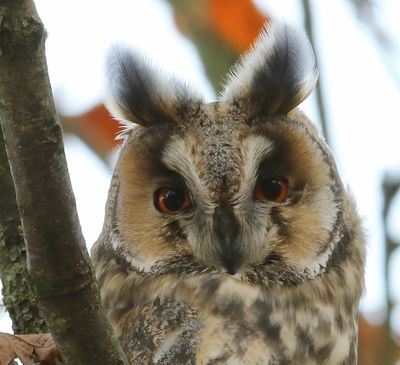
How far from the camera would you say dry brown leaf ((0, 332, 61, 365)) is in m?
2.32

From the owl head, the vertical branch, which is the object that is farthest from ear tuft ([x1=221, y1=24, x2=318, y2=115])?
the vertical branch

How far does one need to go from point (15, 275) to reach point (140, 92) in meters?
0.80

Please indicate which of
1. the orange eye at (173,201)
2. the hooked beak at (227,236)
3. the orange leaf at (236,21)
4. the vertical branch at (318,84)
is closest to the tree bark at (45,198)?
the hooked beak at (227,236)

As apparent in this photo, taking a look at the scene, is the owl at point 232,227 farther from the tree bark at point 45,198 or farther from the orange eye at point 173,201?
the tree bark at point 45,198

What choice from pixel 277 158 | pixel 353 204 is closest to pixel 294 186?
pixel 277 158

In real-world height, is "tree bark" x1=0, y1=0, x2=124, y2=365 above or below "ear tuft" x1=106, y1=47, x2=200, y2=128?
below

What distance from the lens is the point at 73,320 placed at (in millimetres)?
1987

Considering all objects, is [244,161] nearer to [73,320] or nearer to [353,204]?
[353,204]

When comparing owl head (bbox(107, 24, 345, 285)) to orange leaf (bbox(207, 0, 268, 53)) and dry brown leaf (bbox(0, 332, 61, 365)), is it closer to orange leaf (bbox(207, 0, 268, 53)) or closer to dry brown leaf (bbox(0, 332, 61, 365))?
dry brown leaf (bbox(0, 332, 61, 365))

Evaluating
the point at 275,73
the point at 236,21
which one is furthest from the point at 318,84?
the point at 236,21

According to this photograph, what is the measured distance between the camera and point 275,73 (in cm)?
326

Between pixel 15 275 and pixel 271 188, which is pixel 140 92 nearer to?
pixel 271 188

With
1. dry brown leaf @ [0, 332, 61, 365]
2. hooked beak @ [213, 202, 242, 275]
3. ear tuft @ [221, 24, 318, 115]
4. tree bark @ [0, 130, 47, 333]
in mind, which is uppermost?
ear tuft @ [221, 24, 318, 115]

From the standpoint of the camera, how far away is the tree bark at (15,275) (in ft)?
9.45
